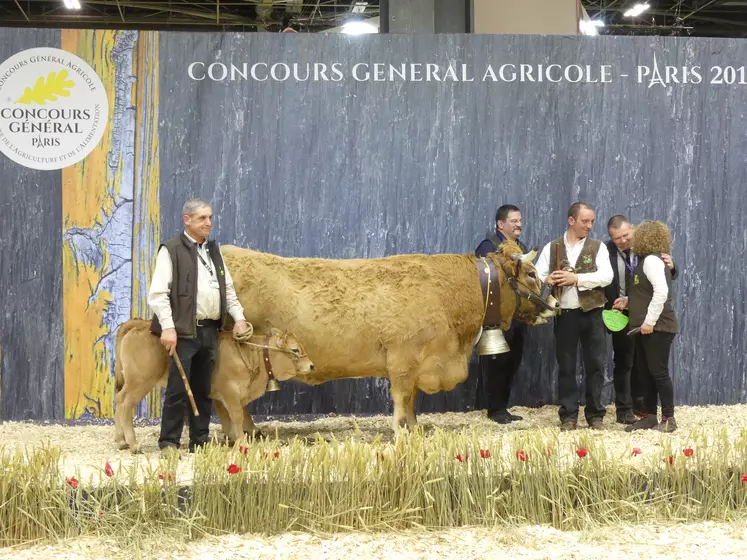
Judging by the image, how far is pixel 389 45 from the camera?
823 centimetres

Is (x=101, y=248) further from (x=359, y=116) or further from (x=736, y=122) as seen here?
(x=736, y=122)

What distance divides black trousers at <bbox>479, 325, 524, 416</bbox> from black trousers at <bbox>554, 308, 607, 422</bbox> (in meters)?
0.60

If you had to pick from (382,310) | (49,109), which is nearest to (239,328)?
(382,310)

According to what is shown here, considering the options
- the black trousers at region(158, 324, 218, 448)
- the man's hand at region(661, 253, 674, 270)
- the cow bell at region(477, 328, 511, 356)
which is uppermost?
the man's hand at region(661, 253, 674, 270)

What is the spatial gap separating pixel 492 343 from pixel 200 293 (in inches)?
93.5

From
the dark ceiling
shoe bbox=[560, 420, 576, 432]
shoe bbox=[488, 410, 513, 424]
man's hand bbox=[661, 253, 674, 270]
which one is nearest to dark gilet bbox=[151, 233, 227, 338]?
shoe bbox=[488, 410, 513, 424]

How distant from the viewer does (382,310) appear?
22.8 ft

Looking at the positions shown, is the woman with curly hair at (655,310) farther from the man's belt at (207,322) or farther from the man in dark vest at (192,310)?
the man's belt at (207,322)

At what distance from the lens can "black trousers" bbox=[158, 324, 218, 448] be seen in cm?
627

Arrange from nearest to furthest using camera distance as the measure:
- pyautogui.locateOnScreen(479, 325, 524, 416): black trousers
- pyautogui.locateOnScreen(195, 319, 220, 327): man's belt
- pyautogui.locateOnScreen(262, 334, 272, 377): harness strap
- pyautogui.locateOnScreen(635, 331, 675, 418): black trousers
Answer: pyautogui.locateOnScreen(195, 319, 220, 327): man's belt < pyautogui.locateOnScreen(262, 334, 272, 377): harness strap < pyautogui.locateOnScreen(635, 331, 675, 418): black trousers < pyautogui.locateOnScreen(479, 325, 524, 416): black trousers

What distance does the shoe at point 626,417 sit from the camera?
306 inches

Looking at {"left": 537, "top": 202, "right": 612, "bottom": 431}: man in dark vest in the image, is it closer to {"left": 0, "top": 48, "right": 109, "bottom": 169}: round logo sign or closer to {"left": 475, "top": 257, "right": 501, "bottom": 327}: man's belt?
{"left": 475, "top": 257, "right": 501, "bottom": 327}: man's belt

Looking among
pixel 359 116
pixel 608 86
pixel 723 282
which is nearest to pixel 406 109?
pixel 359 116

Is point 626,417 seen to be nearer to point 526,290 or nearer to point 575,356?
point 575,356
